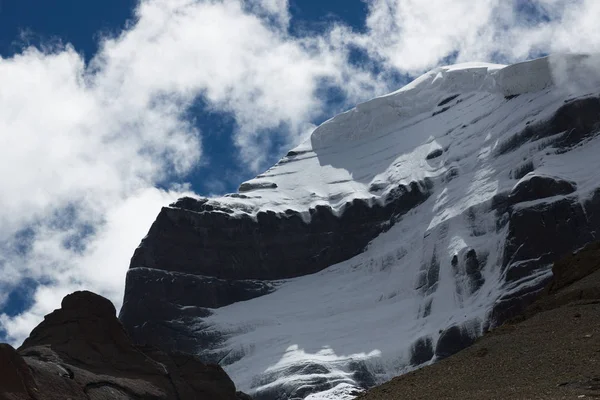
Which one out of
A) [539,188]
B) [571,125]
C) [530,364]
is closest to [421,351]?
[539,188]

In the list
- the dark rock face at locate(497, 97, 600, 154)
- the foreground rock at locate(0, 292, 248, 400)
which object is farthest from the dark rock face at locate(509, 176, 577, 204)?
the foreground rock at locate(0, 292, 248, 400)

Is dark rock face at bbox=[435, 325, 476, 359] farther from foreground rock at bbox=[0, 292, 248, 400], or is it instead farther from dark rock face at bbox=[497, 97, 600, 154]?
foreground rock at bbox=[0, 292, 248, 400]

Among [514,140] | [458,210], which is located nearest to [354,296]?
[458,210]

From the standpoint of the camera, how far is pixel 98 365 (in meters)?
59.9

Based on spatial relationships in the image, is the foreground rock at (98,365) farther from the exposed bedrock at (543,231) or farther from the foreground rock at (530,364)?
the exposed bedrock at (543,231)

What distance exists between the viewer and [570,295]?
180ft

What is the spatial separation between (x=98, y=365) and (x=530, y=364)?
2604 centimetres

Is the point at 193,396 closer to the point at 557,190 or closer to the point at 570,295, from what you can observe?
the point at 570,295

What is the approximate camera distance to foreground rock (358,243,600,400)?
37844mm

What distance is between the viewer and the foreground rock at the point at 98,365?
173 feet

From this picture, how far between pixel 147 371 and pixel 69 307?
22.7 ft

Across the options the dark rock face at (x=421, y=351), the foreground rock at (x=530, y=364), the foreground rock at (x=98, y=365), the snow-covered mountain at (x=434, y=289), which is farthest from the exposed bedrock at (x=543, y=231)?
the foreground rock at (x=530, y=364)

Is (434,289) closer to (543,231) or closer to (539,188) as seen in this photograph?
(543,231)

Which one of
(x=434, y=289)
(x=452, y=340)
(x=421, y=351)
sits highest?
(x=434, y=289)
